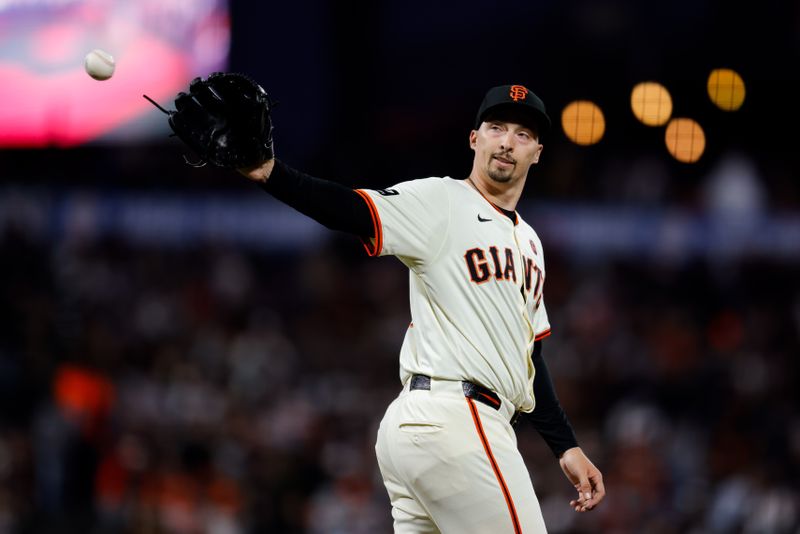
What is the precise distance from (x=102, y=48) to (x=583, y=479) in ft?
29.2

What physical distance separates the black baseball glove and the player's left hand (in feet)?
4.86

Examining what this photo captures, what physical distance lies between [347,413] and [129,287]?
336 centimetres

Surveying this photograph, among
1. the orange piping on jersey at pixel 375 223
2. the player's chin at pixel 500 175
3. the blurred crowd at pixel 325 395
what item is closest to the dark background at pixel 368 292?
the blurred crowd at pixel 325 395

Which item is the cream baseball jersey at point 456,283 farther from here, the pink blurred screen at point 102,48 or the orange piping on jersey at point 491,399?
the pink blurred screen at point 102,48

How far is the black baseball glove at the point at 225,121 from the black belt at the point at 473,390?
82 centimetres

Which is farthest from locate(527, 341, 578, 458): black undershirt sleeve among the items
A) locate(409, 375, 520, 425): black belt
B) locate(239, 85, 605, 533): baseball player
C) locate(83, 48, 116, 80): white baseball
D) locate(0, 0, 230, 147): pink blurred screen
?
locate(0, 0, 230, 147): pink blurred screen

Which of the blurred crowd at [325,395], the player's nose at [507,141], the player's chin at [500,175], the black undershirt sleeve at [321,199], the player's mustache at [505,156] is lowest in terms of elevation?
the blurred crowd at [325,395]

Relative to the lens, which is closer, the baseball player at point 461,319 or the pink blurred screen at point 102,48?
the baseball player at point 461,319

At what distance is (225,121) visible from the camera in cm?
309

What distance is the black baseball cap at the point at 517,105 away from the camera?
3.60 metres

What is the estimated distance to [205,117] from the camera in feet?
10.2

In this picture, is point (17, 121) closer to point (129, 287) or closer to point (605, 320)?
point (129, 287)

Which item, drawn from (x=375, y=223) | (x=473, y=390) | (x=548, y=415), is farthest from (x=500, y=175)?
(x=548, y=415)

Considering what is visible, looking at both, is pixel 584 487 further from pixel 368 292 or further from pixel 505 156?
pixel 368 292
